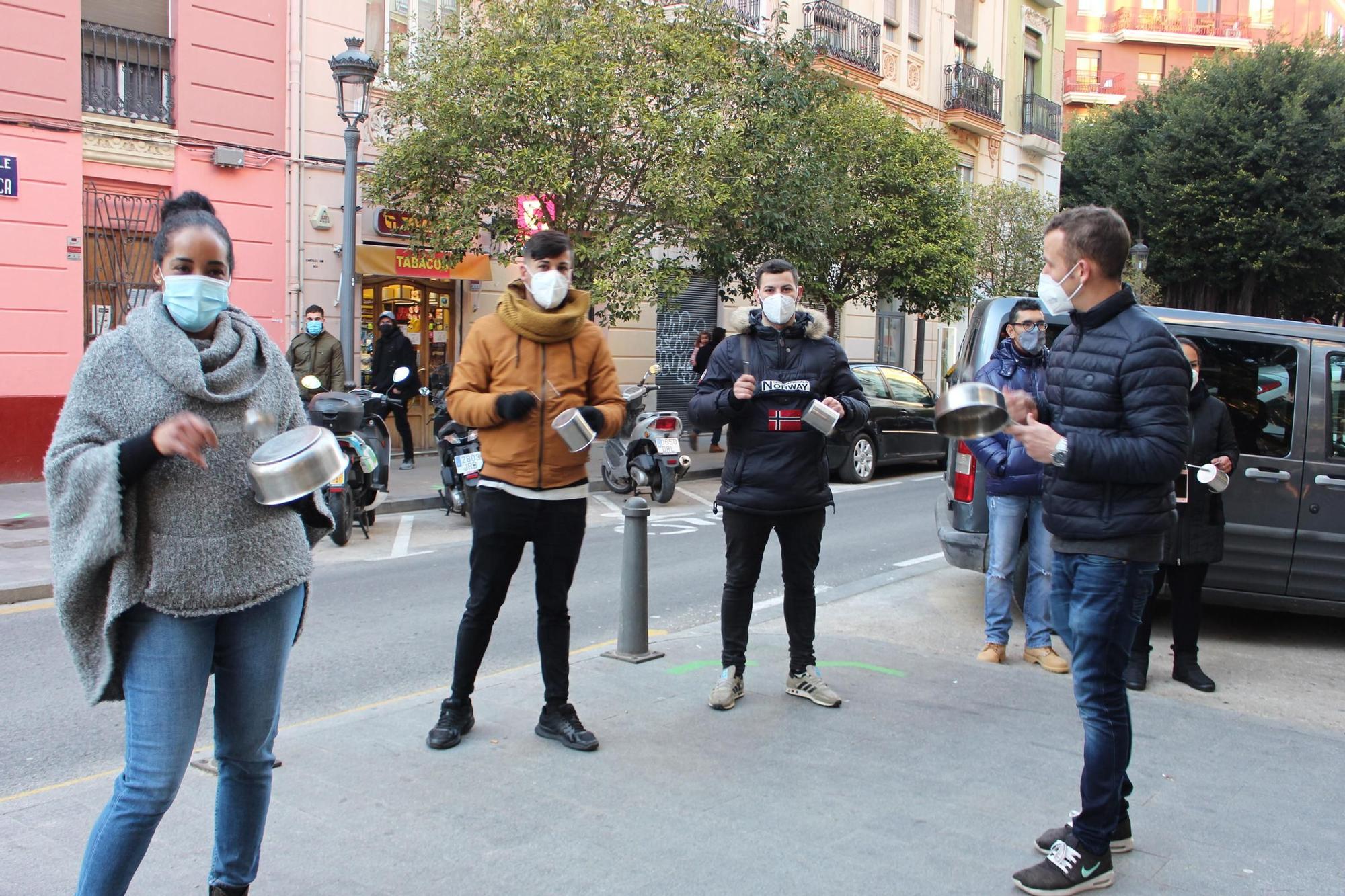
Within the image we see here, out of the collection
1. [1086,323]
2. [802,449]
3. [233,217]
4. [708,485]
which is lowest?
[708,485]

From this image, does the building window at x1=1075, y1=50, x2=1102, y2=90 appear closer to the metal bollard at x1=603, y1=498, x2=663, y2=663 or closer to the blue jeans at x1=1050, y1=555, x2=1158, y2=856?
the metal bollard at x1=603, y1=498, x2=663, y2=663

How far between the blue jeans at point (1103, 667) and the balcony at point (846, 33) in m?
21.0

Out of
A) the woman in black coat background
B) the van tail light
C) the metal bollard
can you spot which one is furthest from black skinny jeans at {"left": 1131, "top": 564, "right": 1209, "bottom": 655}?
the metal bollard

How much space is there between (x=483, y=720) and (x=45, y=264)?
10.6 m

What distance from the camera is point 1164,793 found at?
14.1ft

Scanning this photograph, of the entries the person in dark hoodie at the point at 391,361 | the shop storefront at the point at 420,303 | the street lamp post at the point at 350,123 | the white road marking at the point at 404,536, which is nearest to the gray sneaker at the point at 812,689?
the white road marking at the point at 404,536

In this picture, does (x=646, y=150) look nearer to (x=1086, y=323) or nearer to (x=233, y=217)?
(x=233, y=217)

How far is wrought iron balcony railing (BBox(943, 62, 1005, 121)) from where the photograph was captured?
28.1m

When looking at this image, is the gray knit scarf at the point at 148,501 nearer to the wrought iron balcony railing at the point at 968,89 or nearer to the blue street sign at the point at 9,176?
the blue street sign at the point at 9,176

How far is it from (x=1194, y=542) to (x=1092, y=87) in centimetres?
5289

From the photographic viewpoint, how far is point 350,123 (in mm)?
13023

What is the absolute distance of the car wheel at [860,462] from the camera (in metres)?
15.5

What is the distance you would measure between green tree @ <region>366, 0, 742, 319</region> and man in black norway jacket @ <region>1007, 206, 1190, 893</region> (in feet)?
33.5

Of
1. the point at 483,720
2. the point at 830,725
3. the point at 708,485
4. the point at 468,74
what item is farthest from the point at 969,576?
the point at 468,74
